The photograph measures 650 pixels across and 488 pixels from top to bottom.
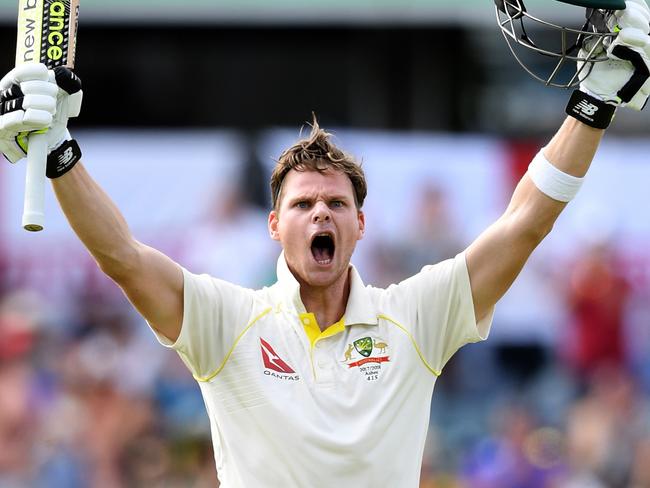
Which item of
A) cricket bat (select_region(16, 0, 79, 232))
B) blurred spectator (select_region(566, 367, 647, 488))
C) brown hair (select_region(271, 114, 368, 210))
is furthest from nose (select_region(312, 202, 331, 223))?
blurred spectator (select_region(566, 367, 647, 488))

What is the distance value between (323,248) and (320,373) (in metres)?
0.58

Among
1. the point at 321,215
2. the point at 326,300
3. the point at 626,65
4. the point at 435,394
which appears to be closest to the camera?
the point at 626,65

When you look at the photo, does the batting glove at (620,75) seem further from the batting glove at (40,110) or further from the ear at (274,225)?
the batting glove at (40,110)

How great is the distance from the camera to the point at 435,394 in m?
10.8

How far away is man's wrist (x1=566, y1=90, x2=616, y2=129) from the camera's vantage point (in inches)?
186

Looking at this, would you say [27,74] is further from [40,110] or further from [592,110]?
[592,110]

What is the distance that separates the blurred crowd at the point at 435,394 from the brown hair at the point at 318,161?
4.76 metres

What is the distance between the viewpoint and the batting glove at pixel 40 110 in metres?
4.23

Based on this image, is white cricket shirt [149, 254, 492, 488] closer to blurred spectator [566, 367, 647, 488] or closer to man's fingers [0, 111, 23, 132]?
man's fingers [0, 111, 23, 132]

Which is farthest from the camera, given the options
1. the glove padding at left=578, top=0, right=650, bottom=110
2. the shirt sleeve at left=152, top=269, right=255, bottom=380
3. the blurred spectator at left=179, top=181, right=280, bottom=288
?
the blurred spectator at left=179, top=181, right=280, bottom=288

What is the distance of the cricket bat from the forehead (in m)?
1.02

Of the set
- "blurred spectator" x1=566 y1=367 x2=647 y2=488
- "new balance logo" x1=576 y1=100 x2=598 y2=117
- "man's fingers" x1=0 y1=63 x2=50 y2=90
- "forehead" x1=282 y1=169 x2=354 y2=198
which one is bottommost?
"blurred spectator" x1=566 y1=367 x2=647 y2=488

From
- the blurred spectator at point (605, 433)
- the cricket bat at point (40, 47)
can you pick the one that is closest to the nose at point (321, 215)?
the cricket bat at point (40, 47)

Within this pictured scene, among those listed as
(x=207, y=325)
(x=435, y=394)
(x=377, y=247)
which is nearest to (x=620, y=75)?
(x=207, y=325)
